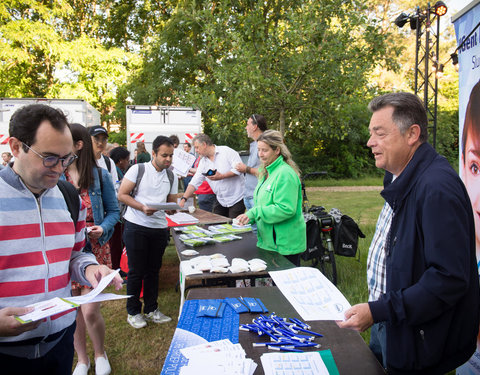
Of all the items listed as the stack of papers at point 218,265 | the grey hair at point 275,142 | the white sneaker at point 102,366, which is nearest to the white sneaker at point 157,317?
the white sneaker at point 102,366

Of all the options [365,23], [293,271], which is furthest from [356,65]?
[293,271]

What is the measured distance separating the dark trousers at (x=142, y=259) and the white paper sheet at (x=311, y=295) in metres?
1.95

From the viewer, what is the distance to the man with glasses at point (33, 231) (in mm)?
1472

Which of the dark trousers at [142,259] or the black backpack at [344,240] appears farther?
the black backpack at [344,240]

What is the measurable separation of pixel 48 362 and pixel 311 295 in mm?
1259

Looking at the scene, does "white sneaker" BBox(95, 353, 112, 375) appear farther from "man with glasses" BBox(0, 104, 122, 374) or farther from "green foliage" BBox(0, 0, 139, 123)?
"green foliage" BBox(0, 0, 139, 123)

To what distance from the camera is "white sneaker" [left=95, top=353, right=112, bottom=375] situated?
3.07 meters

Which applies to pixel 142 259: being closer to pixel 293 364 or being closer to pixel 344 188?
pixel 293 364

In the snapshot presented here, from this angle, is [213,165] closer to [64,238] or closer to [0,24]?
[64,238]

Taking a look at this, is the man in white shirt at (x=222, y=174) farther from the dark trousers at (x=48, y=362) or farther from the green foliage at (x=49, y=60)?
the green foliage at (x=49, y=60)

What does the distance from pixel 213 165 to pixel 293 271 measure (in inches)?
129

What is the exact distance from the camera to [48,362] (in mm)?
1625

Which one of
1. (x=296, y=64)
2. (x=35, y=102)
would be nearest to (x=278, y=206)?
(x=296, y=64)

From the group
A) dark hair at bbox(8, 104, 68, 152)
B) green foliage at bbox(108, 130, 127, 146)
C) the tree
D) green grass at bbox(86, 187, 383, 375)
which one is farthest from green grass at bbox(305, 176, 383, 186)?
dark hair at bbox(8, 104, 68, 152)
